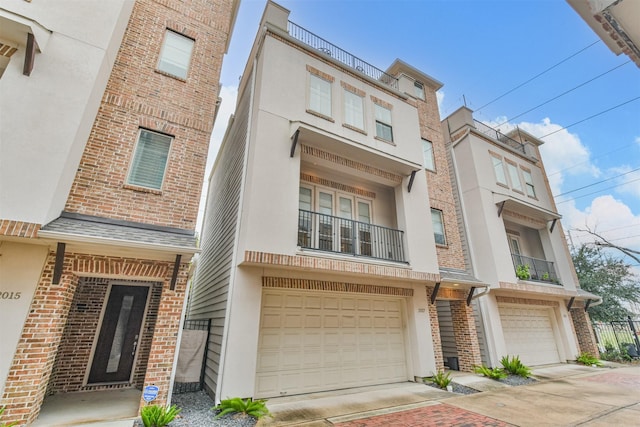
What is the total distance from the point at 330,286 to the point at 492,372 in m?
6.14

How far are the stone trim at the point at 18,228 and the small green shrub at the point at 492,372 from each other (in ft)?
38.5

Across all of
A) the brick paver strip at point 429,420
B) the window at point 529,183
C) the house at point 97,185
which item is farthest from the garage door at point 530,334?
the house at point 97,185

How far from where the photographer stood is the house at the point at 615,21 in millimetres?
2463

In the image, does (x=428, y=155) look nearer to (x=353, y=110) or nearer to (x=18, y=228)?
(x=353, y=110)

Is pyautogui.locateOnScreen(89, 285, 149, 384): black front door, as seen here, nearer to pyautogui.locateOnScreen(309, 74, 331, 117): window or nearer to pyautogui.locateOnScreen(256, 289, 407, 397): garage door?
pyautogui.locateOnScreen(256, 289, 407, 397): garage door

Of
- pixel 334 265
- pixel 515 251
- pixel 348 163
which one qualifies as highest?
pixel 348 163

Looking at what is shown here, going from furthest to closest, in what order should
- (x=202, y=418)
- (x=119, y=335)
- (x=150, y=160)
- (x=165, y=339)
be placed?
(x=119, y=335) → (x=150, y=160) → (x=165, y=339) → (x=202, y=418)

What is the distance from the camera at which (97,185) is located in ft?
18.3

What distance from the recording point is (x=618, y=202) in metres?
21.7

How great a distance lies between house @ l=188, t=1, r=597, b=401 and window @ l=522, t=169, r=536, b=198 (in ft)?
9.69

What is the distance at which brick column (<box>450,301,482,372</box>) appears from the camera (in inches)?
374

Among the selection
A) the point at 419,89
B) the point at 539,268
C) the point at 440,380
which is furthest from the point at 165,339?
the point at 539,268

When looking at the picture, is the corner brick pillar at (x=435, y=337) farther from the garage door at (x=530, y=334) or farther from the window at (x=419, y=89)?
the window at (x=419, y=89)

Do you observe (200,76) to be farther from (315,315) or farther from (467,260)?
(467,260)
